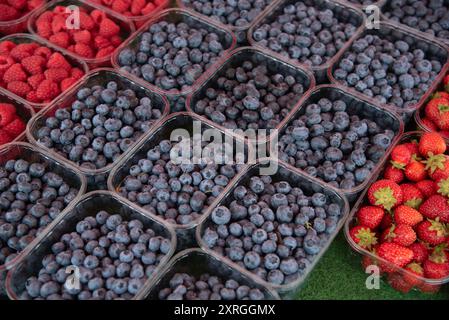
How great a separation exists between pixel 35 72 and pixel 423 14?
1.74 m

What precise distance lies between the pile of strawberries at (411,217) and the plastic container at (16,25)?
1692 millimetres

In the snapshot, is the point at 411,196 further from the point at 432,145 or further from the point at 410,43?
the point at 410,43

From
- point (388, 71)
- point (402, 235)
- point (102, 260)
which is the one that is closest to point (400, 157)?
point (402, 235)

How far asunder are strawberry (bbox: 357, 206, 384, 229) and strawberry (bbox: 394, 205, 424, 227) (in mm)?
54

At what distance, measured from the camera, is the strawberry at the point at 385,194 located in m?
1.84

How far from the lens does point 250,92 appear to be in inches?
84.7

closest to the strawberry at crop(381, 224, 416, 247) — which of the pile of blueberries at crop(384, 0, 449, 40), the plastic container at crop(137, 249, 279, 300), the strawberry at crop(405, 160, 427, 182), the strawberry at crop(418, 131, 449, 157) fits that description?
the strawberry at crop(405, 160, 427, 182)

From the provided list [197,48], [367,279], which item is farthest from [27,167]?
[367,279]

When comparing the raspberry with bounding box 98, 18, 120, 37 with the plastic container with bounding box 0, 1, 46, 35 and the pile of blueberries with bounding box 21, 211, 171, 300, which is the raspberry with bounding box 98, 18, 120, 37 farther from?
the pile of blueberries with bounding box 21, 211, 171, 300

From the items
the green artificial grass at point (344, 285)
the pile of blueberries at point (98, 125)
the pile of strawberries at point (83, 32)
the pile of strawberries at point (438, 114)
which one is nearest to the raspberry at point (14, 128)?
the pile of blueberries at point (98, 125)

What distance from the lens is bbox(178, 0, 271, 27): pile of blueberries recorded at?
7.98 ft

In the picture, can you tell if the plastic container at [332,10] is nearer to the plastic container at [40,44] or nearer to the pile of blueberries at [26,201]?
the plastic container at [40,44]
